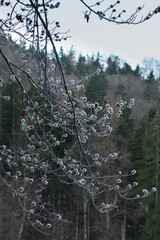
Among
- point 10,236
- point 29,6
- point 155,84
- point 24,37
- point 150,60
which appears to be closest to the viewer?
point 29,6

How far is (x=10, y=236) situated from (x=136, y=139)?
980cm

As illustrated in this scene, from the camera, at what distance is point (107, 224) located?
1712 centimetres

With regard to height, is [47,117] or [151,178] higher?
[47,117]

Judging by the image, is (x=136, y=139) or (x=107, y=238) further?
(x=136, y=139)

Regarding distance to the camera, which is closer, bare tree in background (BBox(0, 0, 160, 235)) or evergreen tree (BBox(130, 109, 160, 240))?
bare tree in background (BBox(0, 0, 160, 235))

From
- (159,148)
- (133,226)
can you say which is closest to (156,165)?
(159,148)

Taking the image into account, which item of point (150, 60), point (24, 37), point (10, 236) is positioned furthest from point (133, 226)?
point (150, 60)

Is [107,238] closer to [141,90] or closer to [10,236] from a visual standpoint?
[10,236]

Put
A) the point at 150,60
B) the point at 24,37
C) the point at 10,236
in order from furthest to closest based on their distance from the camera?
1. the point at 150,60
2. the point at 10,236
3. the point at 24,37

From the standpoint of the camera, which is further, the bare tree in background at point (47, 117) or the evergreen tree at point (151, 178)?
the evergreen tree at point (151, 178)

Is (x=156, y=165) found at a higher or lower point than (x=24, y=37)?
lower

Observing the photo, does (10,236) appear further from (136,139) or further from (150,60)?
(150,60)

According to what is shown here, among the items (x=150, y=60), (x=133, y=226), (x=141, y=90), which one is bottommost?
(x=133, y=226)

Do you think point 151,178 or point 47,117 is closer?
point 47,117
